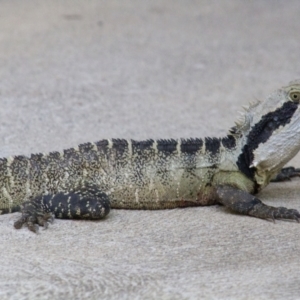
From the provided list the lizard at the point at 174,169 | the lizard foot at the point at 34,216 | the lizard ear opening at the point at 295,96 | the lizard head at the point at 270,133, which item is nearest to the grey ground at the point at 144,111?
the lizard foot at the point at 34,216

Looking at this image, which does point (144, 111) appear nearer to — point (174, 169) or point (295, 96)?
point (174, 169)

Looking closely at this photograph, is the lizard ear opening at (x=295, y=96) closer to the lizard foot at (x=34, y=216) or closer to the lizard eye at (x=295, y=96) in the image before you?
the lizard eye at (x=295, y=96)

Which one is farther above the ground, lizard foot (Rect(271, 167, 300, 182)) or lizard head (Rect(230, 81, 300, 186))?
lizard head (Rect(230, 81, 300, 186))

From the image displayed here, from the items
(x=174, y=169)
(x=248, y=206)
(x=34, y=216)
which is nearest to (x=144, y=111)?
(x=174, y=169)

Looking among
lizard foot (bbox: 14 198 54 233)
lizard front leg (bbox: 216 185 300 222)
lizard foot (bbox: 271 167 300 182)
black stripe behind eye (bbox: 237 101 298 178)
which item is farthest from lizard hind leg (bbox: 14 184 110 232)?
lizard foot (bbox: 271 167 300 182)

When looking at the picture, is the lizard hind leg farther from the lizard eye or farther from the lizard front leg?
the lizard eye

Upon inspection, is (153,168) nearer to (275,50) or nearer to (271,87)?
(271,87)

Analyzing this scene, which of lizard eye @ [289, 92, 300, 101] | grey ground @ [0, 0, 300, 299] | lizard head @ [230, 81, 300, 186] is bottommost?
grey ground @ [0, 0, 300, 299]
